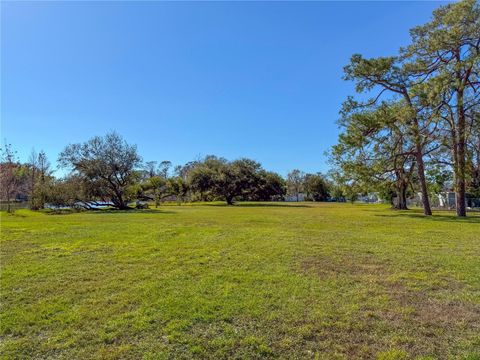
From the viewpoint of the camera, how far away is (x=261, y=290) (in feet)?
16.2

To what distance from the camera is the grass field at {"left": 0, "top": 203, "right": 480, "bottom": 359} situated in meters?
3.29

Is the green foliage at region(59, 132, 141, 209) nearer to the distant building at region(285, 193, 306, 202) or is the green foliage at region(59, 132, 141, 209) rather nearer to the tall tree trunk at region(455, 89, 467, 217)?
the tall tree trunk at region(455, 89, 467, 217)

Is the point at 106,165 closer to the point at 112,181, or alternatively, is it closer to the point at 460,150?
the point at 112,181

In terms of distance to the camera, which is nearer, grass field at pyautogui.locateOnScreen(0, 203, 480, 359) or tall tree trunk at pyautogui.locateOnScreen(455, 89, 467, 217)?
grass field at pyautogui.locateOnScreen(0, 203, 480, 359)

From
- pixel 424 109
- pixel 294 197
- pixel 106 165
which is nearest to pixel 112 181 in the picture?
pixel 106 165

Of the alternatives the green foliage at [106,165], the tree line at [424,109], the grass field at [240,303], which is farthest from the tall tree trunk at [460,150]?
the green foliage at [106,165]

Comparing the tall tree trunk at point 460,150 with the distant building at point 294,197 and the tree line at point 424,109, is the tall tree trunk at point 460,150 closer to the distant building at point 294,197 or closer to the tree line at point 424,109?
the tree line at point 424,109

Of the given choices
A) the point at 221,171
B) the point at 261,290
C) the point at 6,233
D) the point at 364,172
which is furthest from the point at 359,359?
the point at 221,171

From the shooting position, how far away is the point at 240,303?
14.4ft

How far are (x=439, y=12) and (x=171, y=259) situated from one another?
21.1m

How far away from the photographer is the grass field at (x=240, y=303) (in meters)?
3.29

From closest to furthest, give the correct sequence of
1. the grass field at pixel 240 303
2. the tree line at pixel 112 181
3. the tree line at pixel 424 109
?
1. the grass field at pixel 240 303
2. the tree line at pixel 424 109
3. the tree line at pixel 112 181

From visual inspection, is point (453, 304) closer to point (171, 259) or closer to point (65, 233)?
point (171, 259)

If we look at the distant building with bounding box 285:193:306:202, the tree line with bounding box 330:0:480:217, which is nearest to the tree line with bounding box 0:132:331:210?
the tree line with bounding box 330:0:480:217
